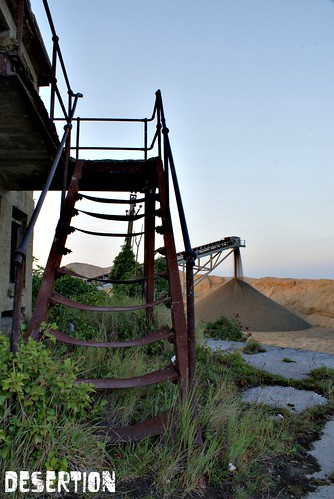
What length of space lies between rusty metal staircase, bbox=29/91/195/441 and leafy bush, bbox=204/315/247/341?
14.1ft

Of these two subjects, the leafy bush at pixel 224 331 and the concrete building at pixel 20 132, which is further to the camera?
the leafy bush at pixel 224 331

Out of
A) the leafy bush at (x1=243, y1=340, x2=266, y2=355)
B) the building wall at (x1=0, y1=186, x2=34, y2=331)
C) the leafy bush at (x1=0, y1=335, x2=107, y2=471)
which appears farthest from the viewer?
the leafy bush at (x1=243, y1=340, x2=266, y2=355)

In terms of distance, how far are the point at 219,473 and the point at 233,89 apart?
6.88 m

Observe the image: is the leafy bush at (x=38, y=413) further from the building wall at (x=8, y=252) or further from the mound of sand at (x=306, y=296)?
the mound of sand at (x=306, y=296)

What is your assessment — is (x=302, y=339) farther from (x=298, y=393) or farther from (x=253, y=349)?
(x=298, y=393)

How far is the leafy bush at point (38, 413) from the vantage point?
6.66 feet

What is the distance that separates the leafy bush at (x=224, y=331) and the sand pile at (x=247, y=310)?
756cm

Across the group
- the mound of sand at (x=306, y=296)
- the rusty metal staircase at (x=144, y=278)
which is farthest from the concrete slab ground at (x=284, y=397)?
the mound of sand at (x=306, y=296)

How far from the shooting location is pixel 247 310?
731 inches

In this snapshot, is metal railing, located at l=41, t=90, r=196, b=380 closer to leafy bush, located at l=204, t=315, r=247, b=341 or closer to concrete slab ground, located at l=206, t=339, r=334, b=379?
concrete slab ground, located at l=206, t=339, r=334, b=379

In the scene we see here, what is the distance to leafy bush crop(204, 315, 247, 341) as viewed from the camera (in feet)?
29.7

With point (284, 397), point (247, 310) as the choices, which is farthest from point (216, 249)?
point (284, 397)

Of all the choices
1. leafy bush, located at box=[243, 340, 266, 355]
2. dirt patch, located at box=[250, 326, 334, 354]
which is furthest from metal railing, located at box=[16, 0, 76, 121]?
dirt patch, located at box=[250, 326, 334, 354]

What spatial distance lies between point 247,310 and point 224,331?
951 cm
